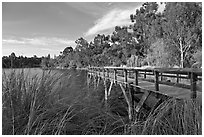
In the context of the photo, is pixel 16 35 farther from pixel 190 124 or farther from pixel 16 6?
pixel 190 124

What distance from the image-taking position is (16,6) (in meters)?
2.23

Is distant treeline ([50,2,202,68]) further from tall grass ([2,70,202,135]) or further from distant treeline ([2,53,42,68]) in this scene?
tall grass ([2,70,202,135])

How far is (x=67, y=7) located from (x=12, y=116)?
4.05ft

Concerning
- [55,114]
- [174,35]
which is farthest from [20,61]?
[174,35]

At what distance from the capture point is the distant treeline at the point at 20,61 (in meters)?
2.52

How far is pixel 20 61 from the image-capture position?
275 cm

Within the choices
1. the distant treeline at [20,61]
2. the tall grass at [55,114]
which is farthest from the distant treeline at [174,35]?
the tall grass at [55,114]

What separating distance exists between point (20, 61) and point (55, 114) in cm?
102

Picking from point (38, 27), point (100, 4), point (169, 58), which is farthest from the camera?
point (169, 58)

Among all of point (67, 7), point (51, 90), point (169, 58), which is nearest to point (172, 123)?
point (51, 90)

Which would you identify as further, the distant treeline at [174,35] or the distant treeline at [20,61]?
the distant treeline at [174,35]

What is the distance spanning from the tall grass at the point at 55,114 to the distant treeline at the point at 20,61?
194 millimetres

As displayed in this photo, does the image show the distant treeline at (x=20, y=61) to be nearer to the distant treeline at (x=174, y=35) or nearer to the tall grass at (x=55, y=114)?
the tall grass at (x=55, y=114)

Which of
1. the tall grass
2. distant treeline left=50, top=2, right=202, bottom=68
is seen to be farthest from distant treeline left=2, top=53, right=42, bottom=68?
distant treeline left=50, top=2, right=202, bottom=68
